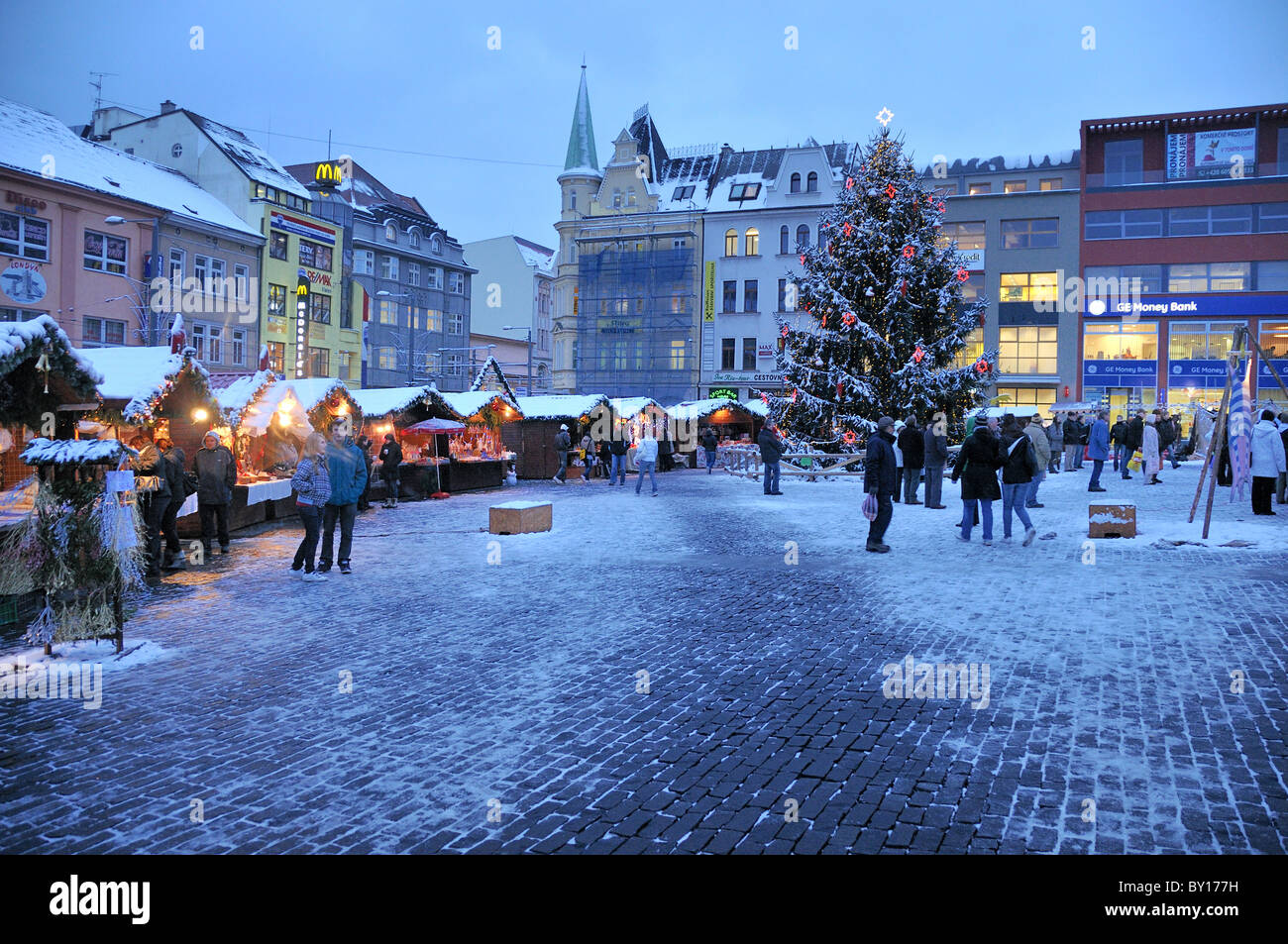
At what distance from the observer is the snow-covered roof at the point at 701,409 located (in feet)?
144

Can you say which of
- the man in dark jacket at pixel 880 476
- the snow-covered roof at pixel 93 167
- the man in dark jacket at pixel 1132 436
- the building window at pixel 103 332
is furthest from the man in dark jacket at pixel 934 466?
the snow-covered roof at pixel 93 167

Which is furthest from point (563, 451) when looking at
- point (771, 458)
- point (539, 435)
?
point (771, 458)

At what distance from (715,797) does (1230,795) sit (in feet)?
Answer: 8.02

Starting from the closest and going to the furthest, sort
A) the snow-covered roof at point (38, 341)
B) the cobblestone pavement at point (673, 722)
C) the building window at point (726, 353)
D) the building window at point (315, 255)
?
the cobblestone pavement at point (673, 722) → the snow-covered roof at point (38, 341) → the building window at point (315, 255) → the building window at point (726, 353)

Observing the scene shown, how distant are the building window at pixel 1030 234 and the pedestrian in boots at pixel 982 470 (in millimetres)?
45327

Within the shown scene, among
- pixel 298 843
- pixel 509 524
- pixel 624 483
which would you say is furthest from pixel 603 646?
pixel 624 483

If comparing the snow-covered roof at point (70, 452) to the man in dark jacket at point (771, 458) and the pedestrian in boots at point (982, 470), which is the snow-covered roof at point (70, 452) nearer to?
the pedestrian in boots at point (982, 470)

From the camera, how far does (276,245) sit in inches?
1810

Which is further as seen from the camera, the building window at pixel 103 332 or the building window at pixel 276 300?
the building window at pixel 276 300

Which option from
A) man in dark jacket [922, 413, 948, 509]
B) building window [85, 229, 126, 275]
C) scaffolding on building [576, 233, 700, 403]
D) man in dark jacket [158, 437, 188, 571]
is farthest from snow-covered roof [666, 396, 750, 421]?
man in dark jacket [158, 437, 188, 571]

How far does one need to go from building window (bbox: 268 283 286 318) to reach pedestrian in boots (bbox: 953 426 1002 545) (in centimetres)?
3942

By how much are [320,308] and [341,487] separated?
41.9m

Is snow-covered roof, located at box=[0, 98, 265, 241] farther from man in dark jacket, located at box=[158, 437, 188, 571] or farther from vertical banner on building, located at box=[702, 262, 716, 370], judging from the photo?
vertical banner on building, located at box=[702, 262, 716, 370]
